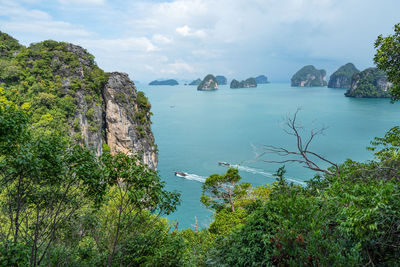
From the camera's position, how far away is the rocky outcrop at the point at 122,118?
2930 cm

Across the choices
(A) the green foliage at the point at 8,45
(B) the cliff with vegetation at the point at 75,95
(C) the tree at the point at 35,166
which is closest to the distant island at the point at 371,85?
(B) the cliff with vegetation at the point at 75,95

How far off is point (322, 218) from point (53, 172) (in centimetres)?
565

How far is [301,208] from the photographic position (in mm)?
4703

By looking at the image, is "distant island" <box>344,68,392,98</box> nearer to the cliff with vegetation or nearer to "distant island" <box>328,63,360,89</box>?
"distant island" <box>328,63,360,89</box>

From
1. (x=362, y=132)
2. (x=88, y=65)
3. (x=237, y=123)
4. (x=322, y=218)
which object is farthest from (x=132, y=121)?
(x=362, y=132)

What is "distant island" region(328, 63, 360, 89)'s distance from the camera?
534ft

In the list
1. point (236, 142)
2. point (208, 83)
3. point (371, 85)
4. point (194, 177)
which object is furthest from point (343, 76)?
point (194, 177)

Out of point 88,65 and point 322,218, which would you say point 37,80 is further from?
point 322,218

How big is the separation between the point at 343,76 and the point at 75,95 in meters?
186

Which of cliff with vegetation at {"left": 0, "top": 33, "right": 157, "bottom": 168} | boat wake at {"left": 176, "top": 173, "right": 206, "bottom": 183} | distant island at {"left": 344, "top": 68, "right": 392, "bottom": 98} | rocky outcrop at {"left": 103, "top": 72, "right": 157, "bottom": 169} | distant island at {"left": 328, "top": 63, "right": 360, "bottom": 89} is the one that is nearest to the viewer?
cliff with vegetation at {"left": 0, "top": 33, "right": 157, "bottom": 168}

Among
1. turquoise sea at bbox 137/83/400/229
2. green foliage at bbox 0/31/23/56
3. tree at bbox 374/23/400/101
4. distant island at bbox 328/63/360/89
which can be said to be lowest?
turquoise sea at bbox 137/83/400/229

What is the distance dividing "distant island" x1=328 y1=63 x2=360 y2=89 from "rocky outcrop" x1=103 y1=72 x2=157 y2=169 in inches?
6838

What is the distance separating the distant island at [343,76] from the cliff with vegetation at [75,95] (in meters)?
174

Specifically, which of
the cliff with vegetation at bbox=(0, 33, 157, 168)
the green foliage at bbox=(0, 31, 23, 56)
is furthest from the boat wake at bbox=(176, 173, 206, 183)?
the green foliage at bbox=(0, 31, 23, 56)
